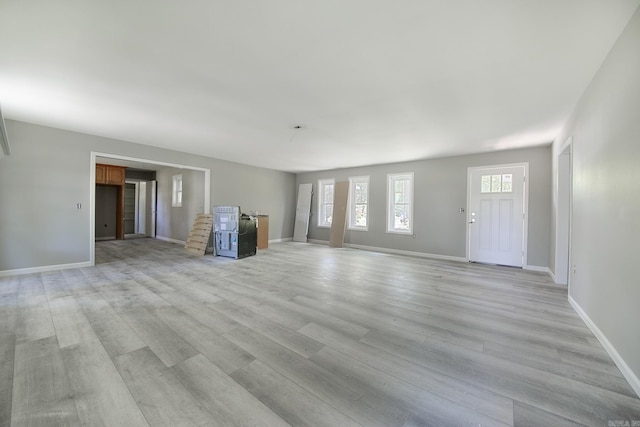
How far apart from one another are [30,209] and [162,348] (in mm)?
4319

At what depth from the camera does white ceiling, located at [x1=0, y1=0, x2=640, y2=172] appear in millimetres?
1728

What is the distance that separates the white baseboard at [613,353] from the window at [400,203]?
400 cm

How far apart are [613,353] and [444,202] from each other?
172 inches

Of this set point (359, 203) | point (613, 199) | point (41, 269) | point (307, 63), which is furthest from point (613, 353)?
point (41, 269)

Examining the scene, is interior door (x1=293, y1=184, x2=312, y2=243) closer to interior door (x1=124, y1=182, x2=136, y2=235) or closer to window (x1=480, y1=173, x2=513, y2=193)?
window (x1=480, y1=173, x2=513, y2=193)

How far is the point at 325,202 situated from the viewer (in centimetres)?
850

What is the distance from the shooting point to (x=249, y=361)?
6.14ft

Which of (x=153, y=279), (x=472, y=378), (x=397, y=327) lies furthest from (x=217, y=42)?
(x=153, y=279)

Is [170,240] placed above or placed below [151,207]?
below

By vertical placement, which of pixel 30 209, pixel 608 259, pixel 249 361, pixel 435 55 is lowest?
pixel 249 361

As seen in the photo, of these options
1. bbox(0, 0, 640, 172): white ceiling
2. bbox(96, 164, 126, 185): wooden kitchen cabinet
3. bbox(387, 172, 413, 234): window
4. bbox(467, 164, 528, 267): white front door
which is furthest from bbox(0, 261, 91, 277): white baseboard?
bbox(467, 164, 528, 267): white front door

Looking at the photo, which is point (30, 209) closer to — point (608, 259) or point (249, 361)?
point (249, 361)

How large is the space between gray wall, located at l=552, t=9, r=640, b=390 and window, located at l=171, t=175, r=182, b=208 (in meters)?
8.91

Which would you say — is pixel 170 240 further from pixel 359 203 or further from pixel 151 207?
pixel 359 203
